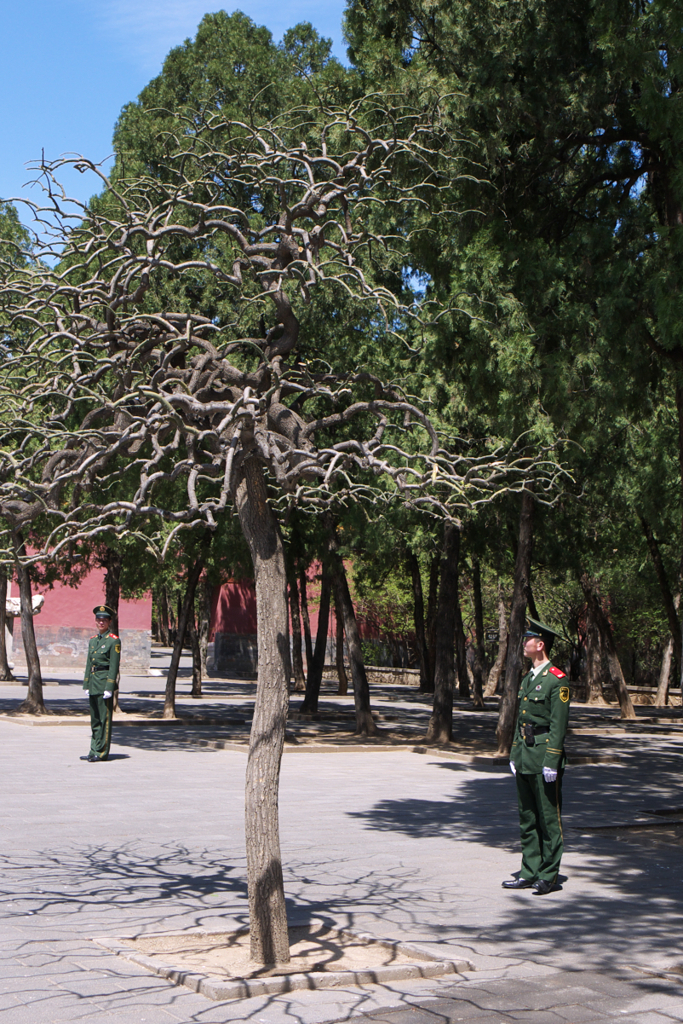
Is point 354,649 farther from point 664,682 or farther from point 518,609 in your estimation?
point 664,682

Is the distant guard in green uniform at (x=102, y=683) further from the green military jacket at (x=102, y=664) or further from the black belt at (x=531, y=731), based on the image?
the black belt at (x=531, y=731)

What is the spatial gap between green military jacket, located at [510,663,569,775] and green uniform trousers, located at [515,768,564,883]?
0.12 metres

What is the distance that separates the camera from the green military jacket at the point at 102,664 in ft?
54.6

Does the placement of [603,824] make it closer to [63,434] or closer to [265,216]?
[63,434]

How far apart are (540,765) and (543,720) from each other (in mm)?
347

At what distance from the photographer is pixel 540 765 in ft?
28.6

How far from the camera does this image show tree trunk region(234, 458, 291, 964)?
6.04m

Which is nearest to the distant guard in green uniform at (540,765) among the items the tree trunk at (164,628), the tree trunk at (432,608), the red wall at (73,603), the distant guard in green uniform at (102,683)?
the distant guard in green uniform at (102,683)

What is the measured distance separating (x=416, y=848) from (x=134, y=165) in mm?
13623

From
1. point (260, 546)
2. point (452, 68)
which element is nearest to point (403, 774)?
point (452, 68)

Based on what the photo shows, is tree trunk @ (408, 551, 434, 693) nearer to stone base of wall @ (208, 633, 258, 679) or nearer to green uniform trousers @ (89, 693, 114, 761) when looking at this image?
stone base of wall @ (208, 633, 258, 679)

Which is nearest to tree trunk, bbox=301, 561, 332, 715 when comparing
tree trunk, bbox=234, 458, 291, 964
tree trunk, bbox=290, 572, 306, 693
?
tree trunk, bbox=290, 572, 306, 693

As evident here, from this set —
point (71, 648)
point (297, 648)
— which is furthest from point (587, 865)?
point (71, 648)

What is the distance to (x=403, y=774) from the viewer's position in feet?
53.8
